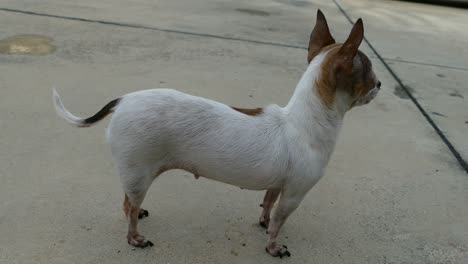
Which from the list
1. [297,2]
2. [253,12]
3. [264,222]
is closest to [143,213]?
[264,222]

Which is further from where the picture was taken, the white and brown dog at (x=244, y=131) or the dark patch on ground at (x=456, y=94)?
the dark patch on ground at (x=456, y=94)

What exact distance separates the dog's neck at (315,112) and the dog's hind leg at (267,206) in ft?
1.47

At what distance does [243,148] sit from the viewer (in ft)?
7.22

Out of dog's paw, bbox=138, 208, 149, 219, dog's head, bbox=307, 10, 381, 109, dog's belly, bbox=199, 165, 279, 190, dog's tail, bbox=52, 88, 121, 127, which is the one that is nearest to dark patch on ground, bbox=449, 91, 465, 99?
dog's head, bbox=307, 10, 381, 109

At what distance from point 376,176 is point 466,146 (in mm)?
1042

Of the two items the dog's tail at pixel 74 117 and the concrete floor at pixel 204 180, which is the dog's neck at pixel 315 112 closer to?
the concrete floor at pixel 204 180

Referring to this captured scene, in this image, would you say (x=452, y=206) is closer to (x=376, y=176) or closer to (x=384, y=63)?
(x=376, y=176)

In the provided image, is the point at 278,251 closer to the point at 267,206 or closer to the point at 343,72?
the point at 267,206

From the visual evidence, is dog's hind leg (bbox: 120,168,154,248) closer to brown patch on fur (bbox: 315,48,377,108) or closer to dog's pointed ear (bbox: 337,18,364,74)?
brown patch on fur (bbox: 315,48,377,108)

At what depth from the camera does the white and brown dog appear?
2127 mm

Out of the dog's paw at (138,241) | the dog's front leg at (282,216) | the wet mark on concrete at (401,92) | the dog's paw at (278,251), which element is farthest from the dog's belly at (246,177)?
the wet mark on concrete at (401,92)

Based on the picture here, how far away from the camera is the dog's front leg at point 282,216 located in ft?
7.74

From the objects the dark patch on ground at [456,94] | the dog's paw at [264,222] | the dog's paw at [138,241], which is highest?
the dark patch on ground at [456,94]

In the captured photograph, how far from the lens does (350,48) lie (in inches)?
80.4
